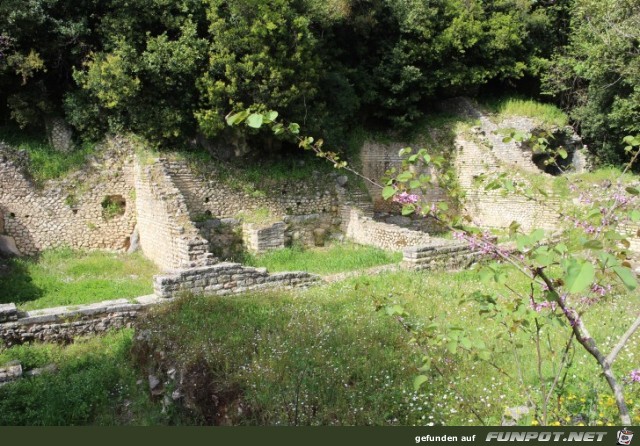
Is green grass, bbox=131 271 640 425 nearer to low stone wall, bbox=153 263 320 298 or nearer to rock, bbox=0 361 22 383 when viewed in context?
low stone wall, bbox=153 263 320 298

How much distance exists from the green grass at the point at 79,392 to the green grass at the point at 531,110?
54.2ft

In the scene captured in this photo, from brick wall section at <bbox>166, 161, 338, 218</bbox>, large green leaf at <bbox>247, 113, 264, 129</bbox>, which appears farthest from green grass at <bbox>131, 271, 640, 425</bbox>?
brick wall section at <bbox>166, 161, 338, 218</bbox>

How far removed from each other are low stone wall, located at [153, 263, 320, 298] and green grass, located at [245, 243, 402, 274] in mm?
1852

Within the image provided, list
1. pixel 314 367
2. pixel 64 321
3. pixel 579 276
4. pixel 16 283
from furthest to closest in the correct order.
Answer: pixel 16 283 < pixel 64 321 < pixel 314 367 < pixel 579 276

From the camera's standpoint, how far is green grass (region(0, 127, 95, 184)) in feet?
43.6

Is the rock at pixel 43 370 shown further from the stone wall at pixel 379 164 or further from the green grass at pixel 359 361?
the stone wall at pixel 379 164

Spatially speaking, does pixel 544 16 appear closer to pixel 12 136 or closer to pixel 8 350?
pixel 12 136

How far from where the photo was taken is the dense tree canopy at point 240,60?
1304 cm

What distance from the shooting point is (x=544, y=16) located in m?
19.6

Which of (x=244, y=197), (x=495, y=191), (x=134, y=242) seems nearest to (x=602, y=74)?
(x=495, y=191)

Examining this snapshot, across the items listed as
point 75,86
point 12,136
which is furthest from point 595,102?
point 12,136

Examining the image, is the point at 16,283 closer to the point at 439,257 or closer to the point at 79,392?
the point at 79,392

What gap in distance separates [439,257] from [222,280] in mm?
4634

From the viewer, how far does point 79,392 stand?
6246 mm
